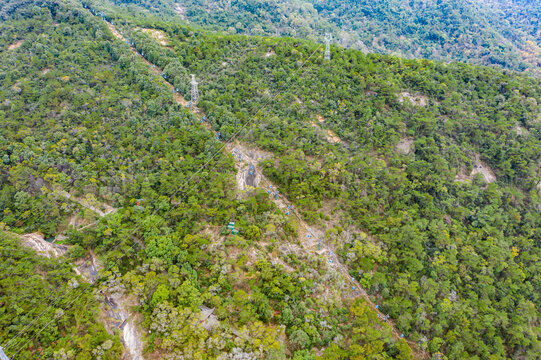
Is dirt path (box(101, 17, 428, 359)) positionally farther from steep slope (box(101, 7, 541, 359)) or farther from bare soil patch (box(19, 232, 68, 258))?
bare soil patch (box(19, 232, 68, 258))

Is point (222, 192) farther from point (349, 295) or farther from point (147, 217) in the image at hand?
point (349, 295)

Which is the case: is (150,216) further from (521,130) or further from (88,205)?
(521,130)

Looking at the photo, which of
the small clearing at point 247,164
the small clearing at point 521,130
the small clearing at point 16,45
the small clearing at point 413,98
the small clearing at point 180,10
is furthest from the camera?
the small clearing at point 180,10

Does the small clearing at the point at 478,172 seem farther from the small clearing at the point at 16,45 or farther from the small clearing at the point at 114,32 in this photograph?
the small clearing at the point at 16,45

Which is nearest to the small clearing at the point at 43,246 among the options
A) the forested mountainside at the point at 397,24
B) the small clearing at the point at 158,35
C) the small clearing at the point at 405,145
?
the small clearing at the point at 158,35

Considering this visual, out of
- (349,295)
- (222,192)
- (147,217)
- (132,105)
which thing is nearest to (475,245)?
(349,295)

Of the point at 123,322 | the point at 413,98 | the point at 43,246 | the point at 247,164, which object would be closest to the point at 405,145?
the point at 413,98
